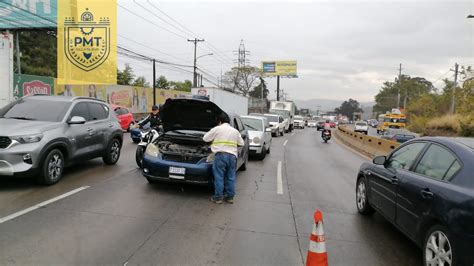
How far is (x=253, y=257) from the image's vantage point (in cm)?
450

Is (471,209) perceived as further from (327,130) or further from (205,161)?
(327,130)

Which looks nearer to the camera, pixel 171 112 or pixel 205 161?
pixel 205 161

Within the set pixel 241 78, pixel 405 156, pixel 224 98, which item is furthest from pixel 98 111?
pixel 241 78

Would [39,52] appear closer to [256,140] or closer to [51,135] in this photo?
[256,140]

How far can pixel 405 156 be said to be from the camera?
5.42 meters

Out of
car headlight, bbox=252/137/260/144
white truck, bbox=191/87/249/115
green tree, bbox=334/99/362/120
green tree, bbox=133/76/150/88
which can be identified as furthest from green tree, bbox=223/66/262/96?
green tree, bbox=334/99/362/120

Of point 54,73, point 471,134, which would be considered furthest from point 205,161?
point 54,73

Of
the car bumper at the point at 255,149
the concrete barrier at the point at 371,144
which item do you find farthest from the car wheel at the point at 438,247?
the concrete barrier at the point at 371,144

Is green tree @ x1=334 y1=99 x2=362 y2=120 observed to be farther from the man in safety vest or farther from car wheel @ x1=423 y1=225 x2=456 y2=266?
car wheel @ x1=423 y1=225 x2=456 y2=266

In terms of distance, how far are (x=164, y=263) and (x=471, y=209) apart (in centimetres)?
308

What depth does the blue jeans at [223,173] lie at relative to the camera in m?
7.01

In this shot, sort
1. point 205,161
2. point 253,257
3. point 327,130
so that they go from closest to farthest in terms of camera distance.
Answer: point 253,257 → point 205,161 → point 327,130

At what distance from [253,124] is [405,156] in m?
9.94

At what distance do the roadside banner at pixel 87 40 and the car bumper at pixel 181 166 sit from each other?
1435 centimetres
